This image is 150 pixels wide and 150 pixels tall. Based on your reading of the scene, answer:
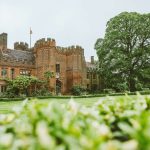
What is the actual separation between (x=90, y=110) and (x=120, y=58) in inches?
1860

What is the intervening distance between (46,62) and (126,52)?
1299cm

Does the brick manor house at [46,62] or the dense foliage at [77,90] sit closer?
the brick manor house at [46,62]

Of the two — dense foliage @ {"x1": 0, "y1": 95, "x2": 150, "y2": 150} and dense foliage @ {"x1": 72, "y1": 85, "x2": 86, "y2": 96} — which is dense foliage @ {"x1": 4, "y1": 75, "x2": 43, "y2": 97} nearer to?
dense foliage @ {"x1": 72, "y1": 85, "x2": 86, "y2": 96}

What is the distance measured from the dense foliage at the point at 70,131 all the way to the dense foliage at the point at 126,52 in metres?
46.7

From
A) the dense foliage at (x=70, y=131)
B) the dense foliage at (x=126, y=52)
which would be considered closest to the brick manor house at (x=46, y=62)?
the dense foliage at (x=126, y=52)

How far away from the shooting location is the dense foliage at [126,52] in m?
50.2

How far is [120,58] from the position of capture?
1971 inches

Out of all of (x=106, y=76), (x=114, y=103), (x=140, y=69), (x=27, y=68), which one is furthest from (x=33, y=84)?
(x=114, y=103)

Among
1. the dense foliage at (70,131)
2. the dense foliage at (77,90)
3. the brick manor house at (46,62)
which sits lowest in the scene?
the dense foliage at (70,131)

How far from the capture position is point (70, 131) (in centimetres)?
240

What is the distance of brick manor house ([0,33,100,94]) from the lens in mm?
54750

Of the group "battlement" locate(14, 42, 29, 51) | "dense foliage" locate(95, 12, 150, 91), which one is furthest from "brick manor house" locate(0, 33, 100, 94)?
"dense foliage" locate(95, 12, 150, 91)

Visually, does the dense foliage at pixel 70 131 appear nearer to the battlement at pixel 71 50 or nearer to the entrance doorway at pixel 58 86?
the entrance doorway at pixel 58 86

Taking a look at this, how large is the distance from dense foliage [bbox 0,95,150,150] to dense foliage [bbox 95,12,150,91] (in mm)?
46693
